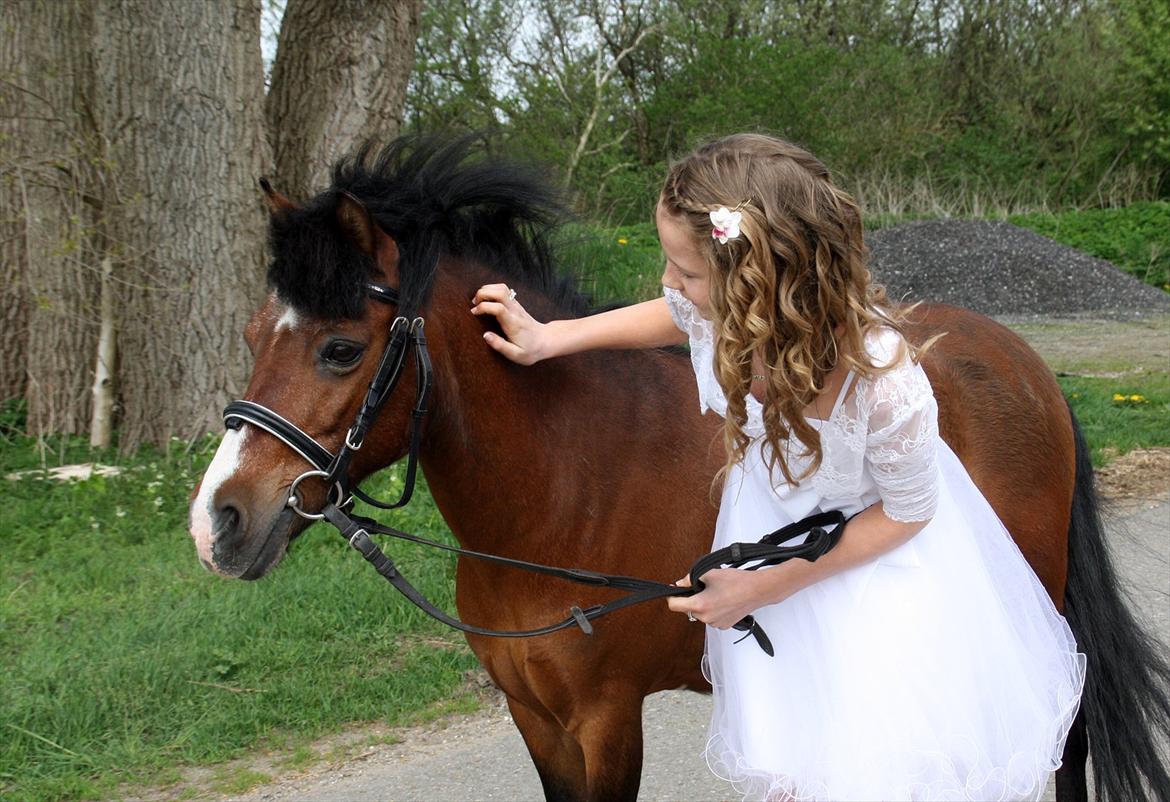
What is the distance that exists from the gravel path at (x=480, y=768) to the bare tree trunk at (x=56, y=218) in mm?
3621

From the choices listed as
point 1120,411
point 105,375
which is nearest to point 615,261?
point 105,375

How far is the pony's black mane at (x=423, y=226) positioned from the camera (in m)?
2.13

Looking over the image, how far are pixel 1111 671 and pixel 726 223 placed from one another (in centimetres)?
220

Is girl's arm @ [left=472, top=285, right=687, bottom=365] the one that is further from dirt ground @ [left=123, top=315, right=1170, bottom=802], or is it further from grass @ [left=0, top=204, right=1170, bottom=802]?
dirt ground @ [left=123, top=315, right=1170, bottom=802]

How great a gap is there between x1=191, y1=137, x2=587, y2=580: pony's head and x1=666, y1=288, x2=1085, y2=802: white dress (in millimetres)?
616

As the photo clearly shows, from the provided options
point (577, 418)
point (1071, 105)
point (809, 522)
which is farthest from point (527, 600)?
point (1071, 105)

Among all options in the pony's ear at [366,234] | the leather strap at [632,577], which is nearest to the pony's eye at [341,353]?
the pony's ear at [366,234]

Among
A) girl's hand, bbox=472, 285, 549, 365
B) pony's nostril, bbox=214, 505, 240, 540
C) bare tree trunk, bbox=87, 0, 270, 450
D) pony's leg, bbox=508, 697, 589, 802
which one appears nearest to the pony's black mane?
girl's hand, bbox=472, 285, 549, 365

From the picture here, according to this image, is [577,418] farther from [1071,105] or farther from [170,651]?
[1071,105]

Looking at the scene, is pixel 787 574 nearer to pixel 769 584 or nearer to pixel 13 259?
pixel 769 584

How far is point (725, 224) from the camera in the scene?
179 centimetres

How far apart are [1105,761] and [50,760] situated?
332 cm

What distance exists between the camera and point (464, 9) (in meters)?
17.8

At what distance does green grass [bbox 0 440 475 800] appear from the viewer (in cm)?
361
